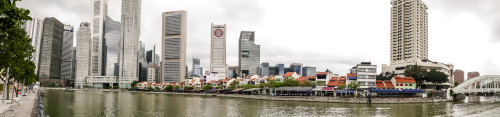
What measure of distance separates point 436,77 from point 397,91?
97.4 feet

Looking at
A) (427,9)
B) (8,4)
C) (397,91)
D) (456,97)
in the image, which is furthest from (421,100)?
(427,9)

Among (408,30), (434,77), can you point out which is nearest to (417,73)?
(434,77)

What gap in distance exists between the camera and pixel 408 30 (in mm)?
153125

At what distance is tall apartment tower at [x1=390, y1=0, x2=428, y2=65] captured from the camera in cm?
14988

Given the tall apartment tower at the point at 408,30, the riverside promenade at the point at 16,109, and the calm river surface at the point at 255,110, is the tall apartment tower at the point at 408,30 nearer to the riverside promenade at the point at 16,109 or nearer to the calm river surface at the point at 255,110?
the calm river surface at the point at 255,110

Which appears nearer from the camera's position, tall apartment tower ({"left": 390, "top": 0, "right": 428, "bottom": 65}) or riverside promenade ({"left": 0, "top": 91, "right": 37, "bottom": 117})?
riverside promenade ({"left": 0, "top": 91, "right": 37, "bottom": 117})

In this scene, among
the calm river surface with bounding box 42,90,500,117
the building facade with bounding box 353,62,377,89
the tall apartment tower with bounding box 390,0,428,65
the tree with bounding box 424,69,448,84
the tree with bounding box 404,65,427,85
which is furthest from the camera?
the tall apartment tower with bounding box 390,0,428,65

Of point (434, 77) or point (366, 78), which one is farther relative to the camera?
point (434, 77)

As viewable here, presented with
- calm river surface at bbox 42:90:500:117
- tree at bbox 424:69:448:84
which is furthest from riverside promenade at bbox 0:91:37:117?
tree at bbox 424:69:448:84

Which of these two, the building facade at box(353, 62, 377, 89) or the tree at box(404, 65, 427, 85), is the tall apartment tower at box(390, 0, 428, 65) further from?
the building facade at box(353, 62, 377, 89)

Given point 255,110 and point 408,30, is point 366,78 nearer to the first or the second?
point 255,110

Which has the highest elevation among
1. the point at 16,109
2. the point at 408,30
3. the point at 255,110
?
the point at 408,30

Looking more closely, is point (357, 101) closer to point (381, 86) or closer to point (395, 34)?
point (381, 86)

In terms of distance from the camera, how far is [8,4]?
10477 millimetres
